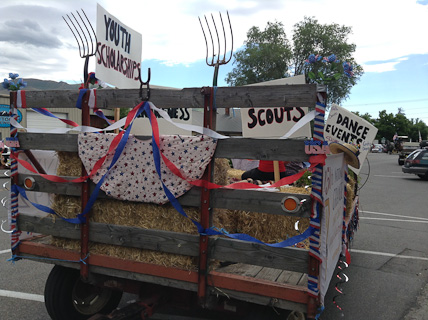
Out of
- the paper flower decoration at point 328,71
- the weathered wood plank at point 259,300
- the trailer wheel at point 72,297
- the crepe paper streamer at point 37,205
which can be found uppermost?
the paper flower decoration at point 328,71

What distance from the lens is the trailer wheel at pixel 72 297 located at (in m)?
3.30

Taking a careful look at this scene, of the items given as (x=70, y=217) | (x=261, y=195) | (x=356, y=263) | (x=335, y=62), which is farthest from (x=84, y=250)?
(x=356, y=263)

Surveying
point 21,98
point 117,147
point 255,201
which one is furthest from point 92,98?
point 255,201

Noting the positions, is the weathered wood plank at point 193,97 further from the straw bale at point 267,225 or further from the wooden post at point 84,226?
the straw bale at point 267,225

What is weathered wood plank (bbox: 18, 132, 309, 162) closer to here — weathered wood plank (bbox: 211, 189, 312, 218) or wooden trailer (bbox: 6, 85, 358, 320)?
wooden trailer (bbox: 6, 85, 358, 320)

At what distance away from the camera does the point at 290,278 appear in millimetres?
2727

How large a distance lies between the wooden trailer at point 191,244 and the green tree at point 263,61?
36.9 meters

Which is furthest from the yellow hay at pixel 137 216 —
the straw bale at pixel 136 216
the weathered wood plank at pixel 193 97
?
the weathered wood plank at pixel 193 97

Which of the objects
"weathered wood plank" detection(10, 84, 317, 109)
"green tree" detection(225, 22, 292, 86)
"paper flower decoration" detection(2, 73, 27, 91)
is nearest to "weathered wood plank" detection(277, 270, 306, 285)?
"weathered wood plank" detection(10, 84, 317, 109)

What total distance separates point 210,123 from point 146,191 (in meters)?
0.71

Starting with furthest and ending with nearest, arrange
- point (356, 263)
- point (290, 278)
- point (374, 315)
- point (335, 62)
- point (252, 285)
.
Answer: point (356, 263) → point (374, 315) → point (335, 62) → point (290, 278) → point (252, 285)

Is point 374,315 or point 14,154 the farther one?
point 374,315

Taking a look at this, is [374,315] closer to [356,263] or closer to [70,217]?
[356,263]

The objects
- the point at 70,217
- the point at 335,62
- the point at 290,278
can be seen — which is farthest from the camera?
the point at 70,217
